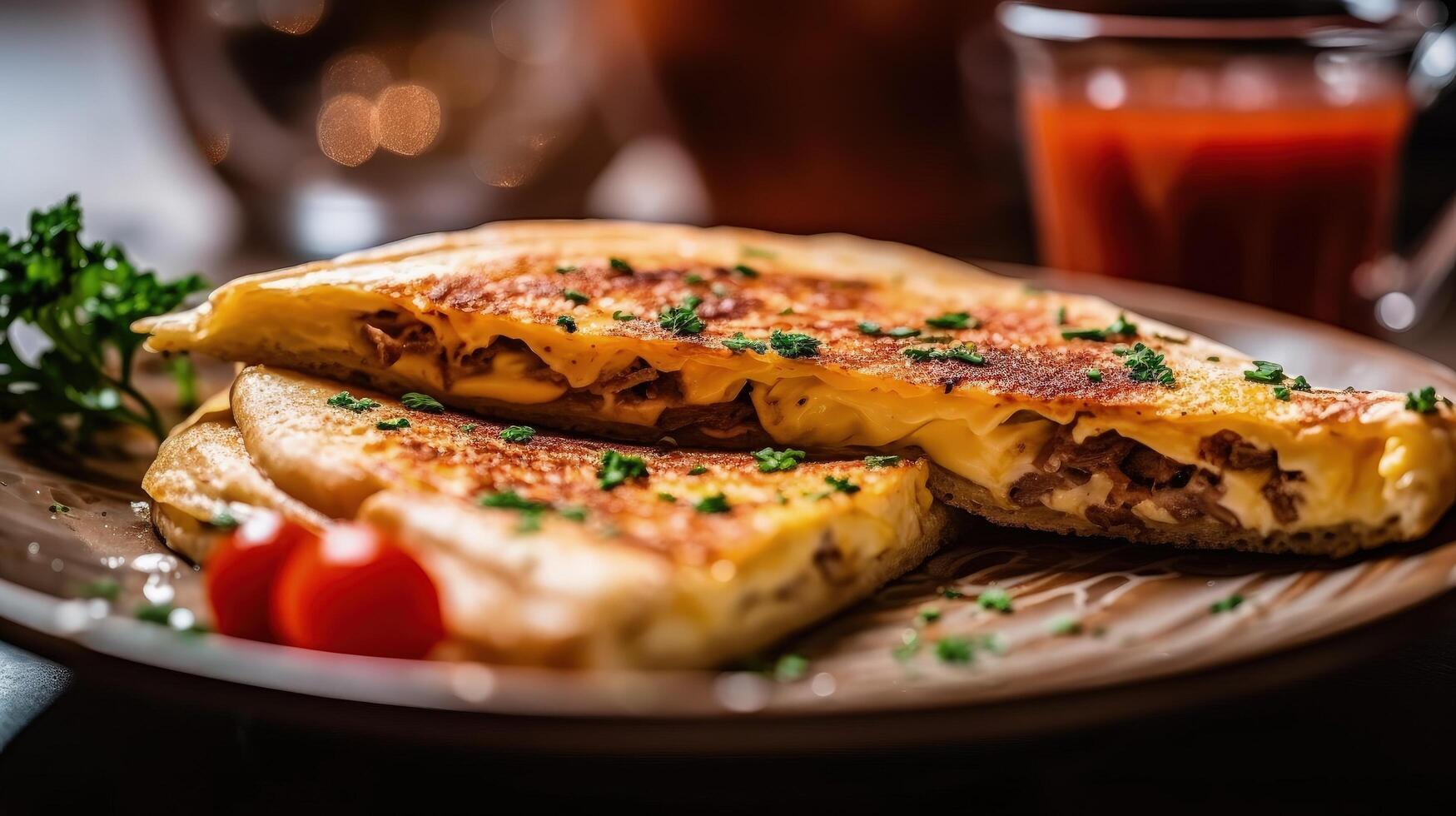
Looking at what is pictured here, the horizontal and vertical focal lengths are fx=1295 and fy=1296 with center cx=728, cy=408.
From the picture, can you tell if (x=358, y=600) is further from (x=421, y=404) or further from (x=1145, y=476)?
(x=1145, y=476)

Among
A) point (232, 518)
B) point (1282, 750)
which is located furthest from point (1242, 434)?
point (232, 518)

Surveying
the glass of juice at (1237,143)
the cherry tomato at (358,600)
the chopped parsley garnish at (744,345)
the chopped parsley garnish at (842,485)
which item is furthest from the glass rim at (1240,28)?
the cherry tomato at (358,600)

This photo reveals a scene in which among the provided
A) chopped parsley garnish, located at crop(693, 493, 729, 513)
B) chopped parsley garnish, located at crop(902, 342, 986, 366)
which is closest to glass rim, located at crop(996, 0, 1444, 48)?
chopped parsley garnish, located at crop(902, 342, 986, 366)

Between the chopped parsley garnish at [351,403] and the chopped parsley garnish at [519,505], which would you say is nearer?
the chopped parsley garnish at [519,505]

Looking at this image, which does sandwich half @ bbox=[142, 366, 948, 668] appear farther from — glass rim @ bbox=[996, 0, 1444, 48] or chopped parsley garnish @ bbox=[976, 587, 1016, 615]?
glass rim @ bbox=[996, 0, 1444, 48]

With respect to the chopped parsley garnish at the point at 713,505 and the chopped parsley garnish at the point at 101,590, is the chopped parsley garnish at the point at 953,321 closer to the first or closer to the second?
the chopped parsley garnish at the point at 713,505

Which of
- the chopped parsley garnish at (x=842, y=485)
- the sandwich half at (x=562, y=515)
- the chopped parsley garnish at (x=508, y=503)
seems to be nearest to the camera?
the sandwich half at (x=562, y=515)

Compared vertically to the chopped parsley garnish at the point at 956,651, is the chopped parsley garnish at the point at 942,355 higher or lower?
higher

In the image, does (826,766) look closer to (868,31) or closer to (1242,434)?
(1242,434)
